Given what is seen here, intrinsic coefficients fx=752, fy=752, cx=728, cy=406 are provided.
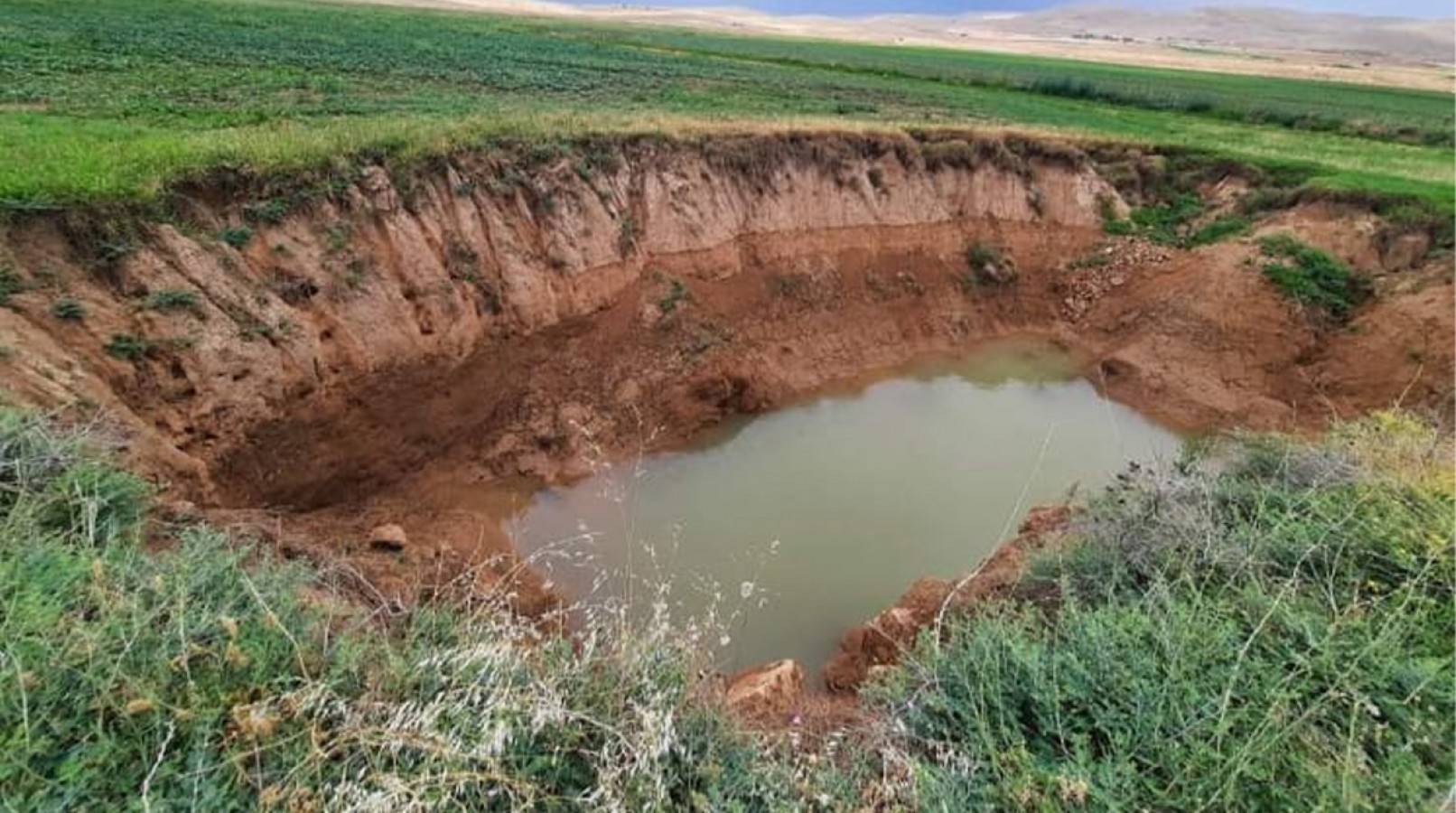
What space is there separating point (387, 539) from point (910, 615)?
232 inches

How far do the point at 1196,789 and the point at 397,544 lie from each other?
8.02 meters

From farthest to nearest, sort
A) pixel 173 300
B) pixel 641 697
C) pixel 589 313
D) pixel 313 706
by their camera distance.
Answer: pixel 589 313
pixel 173 300
pixel 641 697
pixel 313 706

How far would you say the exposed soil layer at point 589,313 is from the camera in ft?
27.5

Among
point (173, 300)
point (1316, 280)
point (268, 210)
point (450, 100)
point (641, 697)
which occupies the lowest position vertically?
point (1316, 280)

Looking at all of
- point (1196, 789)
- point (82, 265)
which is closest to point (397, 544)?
point (82, 265)

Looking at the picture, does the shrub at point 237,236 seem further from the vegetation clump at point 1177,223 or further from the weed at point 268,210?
the vegetation clump at point 1177,223

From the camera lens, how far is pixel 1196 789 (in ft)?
10.6

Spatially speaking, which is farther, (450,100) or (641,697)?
(450,100)

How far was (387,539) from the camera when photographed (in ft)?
28.4

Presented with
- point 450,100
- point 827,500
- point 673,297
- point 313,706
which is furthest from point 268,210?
point 313,706

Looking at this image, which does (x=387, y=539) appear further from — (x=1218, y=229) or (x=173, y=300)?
(x=1218, y=229)

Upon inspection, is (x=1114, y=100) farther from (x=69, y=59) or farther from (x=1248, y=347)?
(x=69, y=59)

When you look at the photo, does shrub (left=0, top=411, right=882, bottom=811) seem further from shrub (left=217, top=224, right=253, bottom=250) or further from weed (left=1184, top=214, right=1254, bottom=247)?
weed (left=1184, top=214, right=1254, bottom=247)

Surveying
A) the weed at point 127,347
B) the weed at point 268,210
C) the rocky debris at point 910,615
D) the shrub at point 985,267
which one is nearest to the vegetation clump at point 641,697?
the rocky debris at point 910,615
